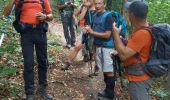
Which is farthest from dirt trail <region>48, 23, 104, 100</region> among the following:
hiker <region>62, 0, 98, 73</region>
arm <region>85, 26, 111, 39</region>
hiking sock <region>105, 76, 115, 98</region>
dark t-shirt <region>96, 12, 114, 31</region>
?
dark t-shirt <region>96, 12, 114, 31</region>

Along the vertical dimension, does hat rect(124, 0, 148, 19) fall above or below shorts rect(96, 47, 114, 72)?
above

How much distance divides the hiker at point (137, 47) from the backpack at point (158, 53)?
59 millimetres

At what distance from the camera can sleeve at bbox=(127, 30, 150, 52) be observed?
493cm

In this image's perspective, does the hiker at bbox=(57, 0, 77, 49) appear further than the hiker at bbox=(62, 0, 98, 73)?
Yes

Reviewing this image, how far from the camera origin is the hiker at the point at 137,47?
4949 millimetres

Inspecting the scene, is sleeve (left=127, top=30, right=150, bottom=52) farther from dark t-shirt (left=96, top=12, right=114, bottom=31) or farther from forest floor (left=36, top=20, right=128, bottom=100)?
forest floor (left=36, top=20, right=128, bottom=100)

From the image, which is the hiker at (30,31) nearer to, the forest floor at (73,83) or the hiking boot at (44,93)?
the hiking boot at (44,93)

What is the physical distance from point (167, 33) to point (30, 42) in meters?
2.82

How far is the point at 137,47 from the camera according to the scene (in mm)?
4953

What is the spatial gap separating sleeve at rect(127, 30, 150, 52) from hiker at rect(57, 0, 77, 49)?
23.1 ft

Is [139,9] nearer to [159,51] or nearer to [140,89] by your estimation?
[159,51]

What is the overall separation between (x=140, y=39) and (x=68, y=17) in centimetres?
718

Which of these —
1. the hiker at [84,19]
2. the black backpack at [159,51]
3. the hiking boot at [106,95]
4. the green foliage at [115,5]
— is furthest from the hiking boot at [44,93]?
the green foliage at [115,5]

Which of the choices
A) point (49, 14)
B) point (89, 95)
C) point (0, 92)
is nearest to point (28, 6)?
point (49, 14)
